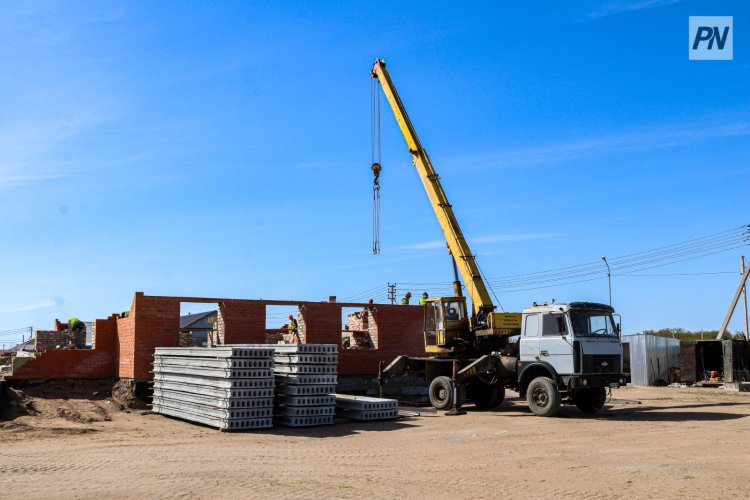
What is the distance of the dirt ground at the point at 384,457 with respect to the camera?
900cm

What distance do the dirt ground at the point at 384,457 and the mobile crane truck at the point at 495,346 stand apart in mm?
916

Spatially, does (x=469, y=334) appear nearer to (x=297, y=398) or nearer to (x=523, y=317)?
(x=523, y=317)

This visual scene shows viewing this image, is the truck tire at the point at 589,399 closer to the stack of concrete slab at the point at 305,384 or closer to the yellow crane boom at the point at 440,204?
the yellow crane boom at the point at 440,204

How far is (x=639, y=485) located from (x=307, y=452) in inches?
202

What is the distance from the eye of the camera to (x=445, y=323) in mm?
19906

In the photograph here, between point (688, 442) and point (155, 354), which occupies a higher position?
point (155, 354)

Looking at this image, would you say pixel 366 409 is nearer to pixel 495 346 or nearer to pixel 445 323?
pixel 445 323

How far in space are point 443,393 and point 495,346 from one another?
199 cm

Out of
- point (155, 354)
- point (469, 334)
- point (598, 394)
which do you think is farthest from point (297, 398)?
point (598, 394)

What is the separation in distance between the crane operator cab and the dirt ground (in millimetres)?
2744

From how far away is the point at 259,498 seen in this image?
8406mm

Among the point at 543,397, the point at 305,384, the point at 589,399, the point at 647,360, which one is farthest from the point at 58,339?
the point at 647,360

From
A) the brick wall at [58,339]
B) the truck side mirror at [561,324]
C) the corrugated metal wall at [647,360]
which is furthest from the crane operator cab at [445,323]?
the corrugated metal wall at [647,360]

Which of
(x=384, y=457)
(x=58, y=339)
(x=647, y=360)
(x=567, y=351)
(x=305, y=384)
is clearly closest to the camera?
(x=384, y=457)
